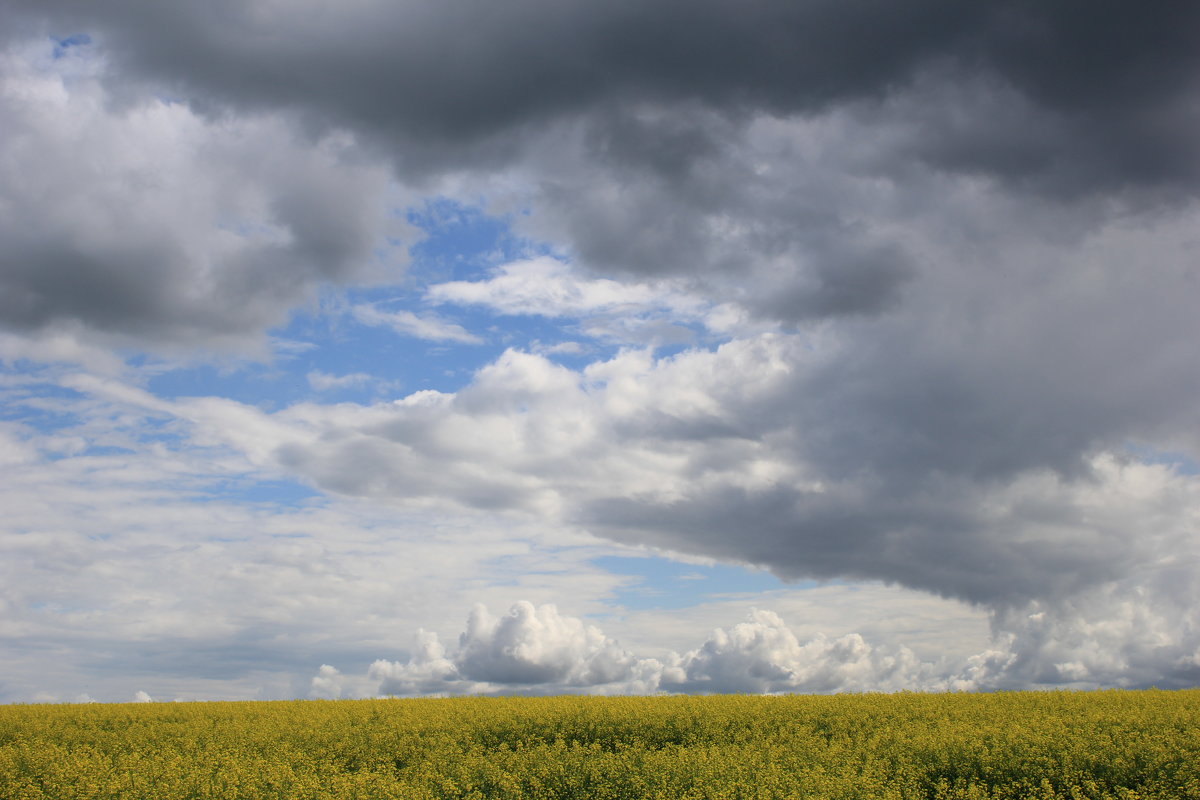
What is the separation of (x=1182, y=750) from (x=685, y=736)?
47.4 feet

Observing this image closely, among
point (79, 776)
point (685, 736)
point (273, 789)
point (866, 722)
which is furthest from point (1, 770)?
point (866, 722)

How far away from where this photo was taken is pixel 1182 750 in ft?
66.5

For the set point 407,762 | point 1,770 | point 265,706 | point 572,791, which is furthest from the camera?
point 265,706

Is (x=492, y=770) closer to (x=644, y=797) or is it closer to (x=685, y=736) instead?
(x=644, y=797)

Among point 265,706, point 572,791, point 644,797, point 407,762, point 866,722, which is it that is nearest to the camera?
point 644,797

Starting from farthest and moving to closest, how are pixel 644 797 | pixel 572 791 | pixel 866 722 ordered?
pixel 866 722 < pixel 572 791 < pixel 644 797

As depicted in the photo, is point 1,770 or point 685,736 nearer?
point 1,770

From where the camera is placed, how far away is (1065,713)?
94.8ft

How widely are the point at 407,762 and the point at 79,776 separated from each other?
9.14 m

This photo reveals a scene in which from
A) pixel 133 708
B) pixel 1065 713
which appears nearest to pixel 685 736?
pixel 1065 713

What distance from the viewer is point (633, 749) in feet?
80.7

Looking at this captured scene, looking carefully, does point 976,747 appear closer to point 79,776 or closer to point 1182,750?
point 1182,750

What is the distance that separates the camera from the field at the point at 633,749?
19.0 meters

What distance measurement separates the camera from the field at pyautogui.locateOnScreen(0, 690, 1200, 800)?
62.4ft
